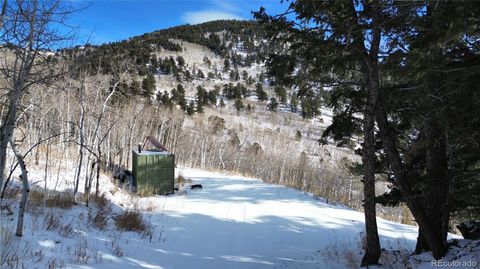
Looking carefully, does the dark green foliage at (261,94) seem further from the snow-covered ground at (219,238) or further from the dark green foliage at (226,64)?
the snow-covered ground at (219,238)

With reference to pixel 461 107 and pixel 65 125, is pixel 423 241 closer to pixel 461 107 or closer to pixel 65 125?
pixel 461 107

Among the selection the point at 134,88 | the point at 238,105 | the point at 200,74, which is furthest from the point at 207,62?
the point at 134,88

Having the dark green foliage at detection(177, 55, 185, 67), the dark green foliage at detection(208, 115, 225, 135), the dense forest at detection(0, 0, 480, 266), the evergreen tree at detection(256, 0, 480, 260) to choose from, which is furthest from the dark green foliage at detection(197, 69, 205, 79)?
the evergreen tree at detection(256, 0, 480, 260)

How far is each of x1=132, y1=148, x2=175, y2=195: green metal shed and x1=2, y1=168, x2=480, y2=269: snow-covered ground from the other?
761 millimetres

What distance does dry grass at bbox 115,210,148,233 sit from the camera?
7996 millimetres

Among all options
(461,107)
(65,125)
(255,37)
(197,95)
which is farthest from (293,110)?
(461,107)

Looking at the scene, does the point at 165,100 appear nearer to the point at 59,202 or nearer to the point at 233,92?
the point at 233,92

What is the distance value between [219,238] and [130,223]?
201 cm

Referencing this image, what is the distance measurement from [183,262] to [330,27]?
4.70m

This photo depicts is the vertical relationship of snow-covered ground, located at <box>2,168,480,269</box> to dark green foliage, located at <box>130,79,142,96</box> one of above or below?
below

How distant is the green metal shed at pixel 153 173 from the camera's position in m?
13.8

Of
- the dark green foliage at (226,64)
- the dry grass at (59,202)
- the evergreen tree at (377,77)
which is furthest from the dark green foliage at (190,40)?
the evergreen tree at (377,77)

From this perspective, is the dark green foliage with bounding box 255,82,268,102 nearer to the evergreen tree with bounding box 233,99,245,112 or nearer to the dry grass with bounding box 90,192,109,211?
the evergreen tree with bounding box 233,99,245,112

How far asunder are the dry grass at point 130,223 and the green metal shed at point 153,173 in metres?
5.02
